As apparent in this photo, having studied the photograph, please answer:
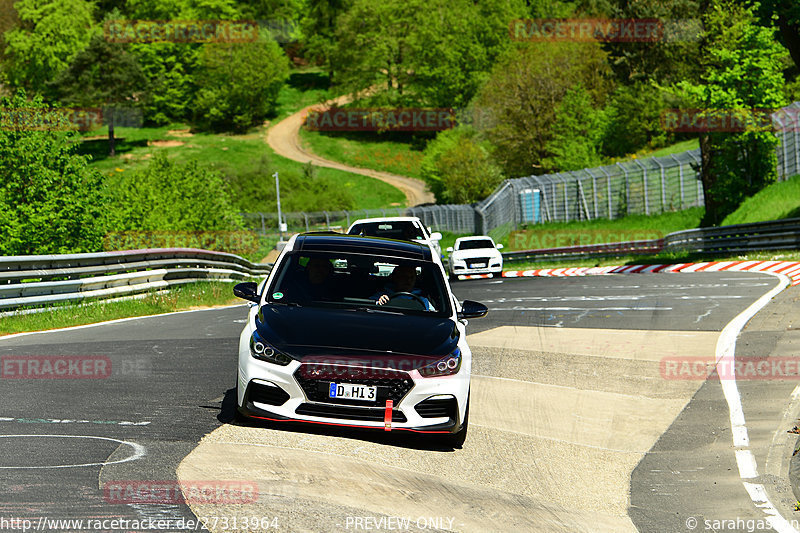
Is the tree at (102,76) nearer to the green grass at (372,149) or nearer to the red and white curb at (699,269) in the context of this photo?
the green grass at (372,149)

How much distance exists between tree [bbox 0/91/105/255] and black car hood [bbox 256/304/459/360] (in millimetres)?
24093

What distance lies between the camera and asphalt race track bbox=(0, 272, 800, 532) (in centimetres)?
576

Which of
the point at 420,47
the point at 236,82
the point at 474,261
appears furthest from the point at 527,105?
the point at 236,82

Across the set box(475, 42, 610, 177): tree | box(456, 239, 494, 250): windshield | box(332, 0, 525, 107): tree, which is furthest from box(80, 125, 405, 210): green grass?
box(456, 239, 494, 250): windshield

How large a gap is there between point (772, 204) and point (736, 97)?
Result: 5.37m

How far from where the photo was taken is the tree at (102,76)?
335ft

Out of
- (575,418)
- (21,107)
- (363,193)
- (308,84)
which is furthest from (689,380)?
(308,84)

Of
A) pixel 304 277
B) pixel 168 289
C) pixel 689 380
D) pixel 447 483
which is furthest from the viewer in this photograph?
pixel 168 289

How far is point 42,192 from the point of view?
3098cm

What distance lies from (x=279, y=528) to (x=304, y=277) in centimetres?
349

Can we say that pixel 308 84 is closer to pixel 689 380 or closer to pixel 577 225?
pixel 577 225

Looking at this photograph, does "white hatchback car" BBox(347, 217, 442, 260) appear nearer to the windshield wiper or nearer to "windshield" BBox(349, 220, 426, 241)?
"windshield" BBox(349, 220, 426, 241)

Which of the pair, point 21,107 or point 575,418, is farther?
point 21,107

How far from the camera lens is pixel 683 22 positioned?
71.0 metres
